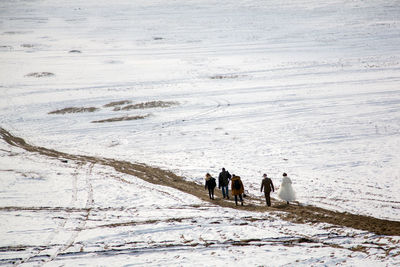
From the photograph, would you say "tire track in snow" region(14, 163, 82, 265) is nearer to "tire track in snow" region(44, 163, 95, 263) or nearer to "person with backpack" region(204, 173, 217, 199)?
"tire track in snow" region(44, 163, 95, 263)

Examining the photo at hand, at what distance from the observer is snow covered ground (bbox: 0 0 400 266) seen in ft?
35.5

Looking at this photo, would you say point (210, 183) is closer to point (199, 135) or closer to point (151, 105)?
point (199, 135)

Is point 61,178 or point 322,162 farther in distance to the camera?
point 322,162

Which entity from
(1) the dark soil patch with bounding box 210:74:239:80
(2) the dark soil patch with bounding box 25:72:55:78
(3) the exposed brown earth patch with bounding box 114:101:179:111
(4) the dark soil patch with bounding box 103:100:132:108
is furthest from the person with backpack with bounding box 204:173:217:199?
(2) the dark soil patch with bounding box 25:72:55:78

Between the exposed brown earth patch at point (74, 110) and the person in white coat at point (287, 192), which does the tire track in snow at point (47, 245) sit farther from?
the exposed brown earth patch at point (74, 110)

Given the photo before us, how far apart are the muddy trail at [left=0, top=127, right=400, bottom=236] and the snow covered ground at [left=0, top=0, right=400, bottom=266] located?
2.36 feet

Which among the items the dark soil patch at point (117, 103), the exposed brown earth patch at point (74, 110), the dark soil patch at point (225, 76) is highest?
the dark soil patch at point (225, 76)

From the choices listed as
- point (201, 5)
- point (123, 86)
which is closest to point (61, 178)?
point (123, 86)

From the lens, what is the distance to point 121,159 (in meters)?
21.8

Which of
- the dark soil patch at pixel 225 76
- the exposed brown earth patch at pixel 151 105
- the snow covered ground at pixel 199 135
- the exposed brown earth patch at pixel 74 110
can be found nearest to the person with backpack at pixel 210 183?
the snow covered ground at pixel 199 135

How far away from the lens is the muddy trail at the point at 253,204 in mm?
11412

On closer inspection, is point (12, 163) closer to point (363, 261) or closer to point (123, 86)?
point (363, 261)

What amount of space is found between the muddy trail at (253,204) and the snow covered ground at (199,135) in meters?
0.72

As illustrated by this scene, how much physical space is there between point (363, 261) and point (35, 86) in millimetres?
43743
